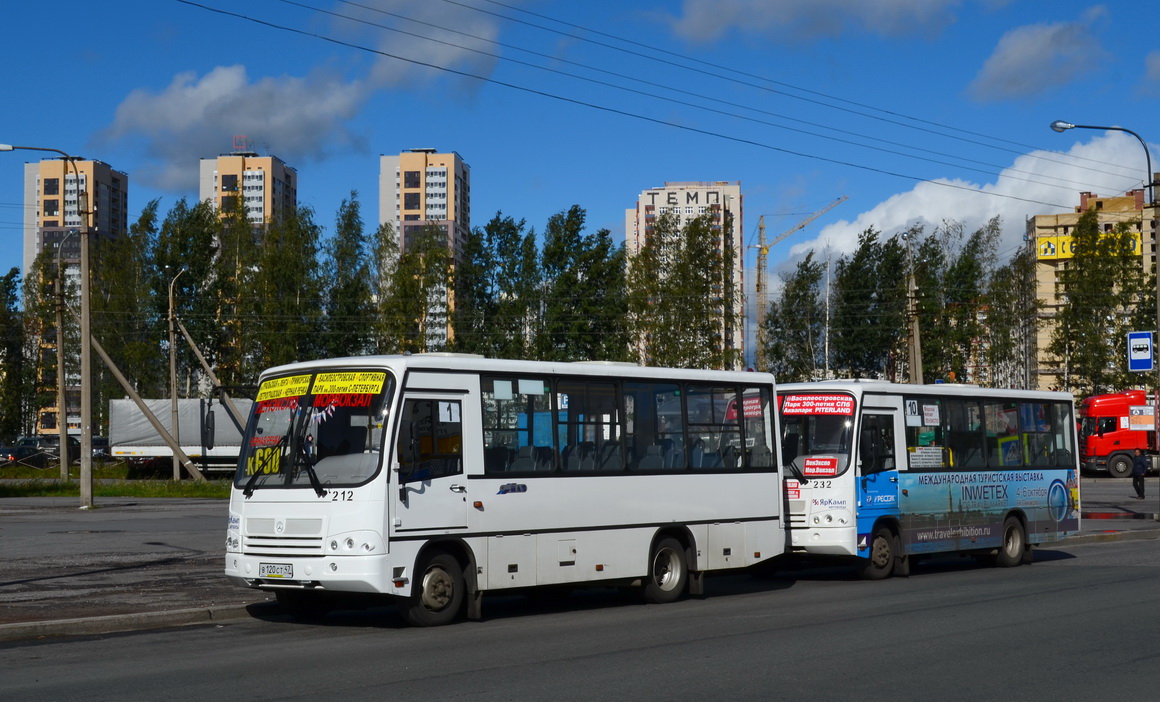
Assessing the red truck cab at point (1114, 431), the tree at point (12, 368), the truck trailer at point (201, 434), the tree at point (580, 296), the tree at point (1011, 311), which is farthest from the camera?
the tree at point (12, 368)

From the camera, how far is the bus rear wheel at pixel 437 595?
12891mm

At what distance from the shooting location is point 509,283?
71.1 m

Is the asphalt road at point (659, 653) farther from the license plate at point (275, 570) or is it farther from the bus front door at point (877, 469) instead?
the bus front door at point (877, 469)

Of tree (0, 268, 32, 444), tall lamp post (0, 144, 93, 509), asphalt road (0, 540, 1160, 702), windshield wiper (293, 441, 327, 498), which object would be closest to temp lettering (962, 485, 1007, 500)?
asphalt road (0, 540, 1160, 702)

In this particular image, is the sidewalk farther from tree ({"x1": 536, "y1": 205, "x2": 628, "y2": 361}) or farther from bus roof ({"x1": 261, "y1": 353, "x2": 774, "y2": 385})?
tree ({"x1": 536, "y1": 205, "x2": 628, "y2": 361})

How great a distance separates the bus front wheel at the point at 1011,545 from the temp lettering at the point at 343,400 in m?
12.7

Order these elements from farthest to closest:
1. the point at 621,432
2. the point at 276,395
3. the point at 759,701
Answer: the point at 621,432
the point at 276,395
the point at 759,701

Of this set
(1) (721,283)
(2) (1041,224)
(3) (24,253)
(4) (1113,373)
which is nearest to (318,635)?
(1) (721,283)

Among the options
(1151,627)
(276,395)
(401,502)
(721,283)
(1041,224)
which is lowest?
(1151,627)

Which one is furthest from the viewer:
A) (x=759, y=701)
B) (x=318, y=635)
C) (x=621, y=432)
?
(x=621, y=432)

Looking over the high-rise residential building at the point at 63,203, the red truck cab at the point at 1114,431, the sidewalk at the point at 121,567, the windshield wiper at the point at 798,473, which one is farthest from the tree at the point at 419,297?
the high-rise residential building at the point at 63,203

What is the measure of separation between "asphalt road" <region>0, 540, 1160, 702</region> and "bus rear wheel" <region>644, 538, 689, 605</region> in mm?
297

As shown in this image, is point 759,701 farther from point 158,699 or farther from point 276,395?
point 276,395

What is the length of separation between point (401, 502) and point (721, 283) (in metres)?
56.0
